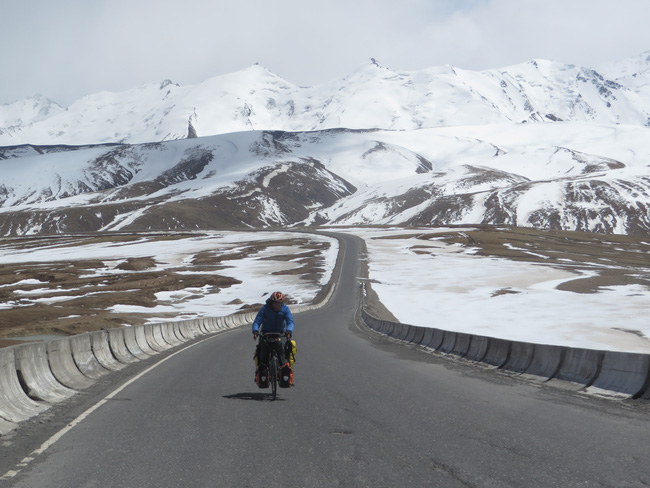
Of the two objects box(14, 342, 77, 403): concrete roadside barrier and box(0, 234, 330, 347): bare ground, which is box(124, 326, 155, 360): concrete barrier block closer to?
box(14, 342, 77, 403): concrete roadside barrier

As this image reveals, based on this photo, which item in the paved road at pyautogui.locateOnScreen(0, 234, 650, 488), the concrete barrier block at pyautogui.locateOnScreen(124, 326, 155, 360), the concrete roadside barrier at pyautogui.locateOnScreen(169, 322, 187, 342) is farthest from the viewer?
the concrete roadside barrier at pyautogui.locateOnScreen(169, 322, 187, 342)

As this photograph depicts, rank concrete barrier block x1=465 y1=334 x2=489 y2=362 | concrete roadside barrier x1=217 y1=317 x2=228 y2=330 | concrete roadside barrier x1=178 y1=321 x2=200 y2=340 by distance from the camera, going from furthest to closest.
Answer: concrete roadside barrier x1=217 y1=317 x2=228 y2=330
concrete roadside barrier x1=178 y1=321 x2=200 y2=340
concrete barrier block x1=465 y1=334 x2=489 y2=362

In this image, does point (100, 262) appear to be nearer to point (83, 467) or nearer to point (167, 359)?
point (167, 359)

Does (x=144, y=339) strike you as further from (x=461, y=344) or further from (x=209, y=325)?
(x=209, y=325)

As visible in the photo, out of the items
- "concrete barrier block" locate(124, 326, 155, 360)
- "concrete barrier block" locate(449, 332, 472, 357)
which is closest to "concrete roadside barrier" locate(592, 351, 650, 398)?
"concrete barrier block" locate(449, 332, 472, 357)

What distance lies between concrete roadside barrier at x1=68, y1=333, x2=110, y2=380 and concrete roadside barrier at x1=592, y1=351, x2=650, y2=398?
1251 centimetres

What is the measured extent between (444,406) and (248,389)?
4.76 metres

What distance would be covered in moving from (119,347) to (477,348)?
12.0 meters

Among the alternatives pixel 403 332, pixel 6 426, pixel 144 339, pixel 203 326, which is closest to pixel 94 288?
pixel 203 326

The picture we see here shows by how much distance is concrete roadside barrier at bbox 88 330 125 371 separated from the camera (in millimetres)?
19484

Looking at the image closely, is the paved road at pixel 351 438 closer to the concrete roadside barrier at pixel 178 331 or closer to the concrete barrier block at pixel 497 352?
the concrete barrier block at pixel 497 352

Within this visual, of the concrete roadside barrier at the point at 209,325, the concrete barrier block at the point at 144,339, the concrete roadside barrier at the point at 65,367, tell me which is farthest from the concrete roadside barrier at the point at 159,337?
the concrete roadside barrier at the point at 65,367

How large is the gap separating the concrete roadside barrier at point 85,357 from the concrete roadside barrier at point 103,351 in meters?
0.32

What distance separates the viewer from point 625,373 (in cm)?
1360
